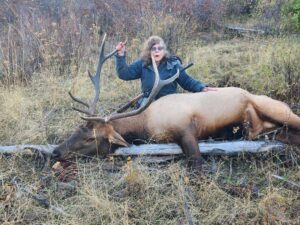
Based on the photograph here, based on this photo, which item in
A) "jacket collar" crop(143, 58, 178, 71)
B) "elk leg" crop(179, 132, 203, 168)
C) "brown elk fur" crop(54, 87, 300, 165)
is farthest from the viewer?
"jacket collar" crop(143, 58, 178, 71)

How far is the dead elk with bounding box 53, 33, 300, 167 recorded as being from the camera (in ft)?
15.2

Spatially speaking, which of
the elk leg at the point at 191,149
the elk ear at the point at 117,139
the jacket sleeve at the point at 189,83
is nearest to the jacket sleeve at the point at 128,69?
the jacket sleeve at the point at 189,83

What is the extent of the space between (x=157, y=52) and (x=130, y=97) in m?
1.32

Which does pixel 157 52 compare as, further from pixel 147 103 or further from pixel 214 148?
pixel 214 148

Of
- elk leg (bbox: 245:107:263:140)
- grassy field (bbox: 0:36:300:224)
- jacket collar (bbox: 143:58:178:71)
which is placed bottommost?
grassy field (bbox: 0:36:300:224)

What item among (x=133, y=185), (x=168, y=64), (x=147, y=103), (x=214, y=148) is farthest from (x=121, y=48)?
(x=133, y=185)

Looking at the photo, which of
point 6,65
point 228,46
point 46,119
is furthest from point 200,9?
point 46,119

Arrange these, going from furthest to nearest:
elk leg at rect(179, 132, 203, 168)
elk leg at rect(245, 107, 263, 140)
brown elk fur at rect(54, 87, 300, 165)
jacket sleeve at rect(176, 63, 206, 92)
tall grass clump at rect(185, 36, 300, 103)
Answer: tall grass clump at rect(185, 36, 300, 103) < jacket sleeve at rect(176, 63, 206, 92) < elk leg at rect(245, 107, 263, 140) < brown elk fur at rect(54, 87, 300, 165) < elk leg at rect(179, 132, 203, 168)

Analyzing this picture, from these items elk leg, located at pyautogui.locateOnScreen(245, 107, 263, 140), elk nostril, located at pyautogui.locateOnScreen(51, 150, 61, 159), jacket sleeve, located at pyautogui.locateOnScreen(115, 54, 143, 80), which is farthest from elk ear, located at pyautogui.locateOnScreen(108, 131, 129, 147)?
elk leg, located at pyautogui.locateOnScreen(245, 107, 263, 140)

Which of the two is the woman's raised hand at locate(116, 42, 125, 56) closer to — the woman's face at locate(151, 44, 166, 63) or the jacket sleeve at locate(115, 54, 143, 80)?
the jacket sleeve at locate(115, 54, 143, 80)

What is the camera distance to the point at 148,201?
3.88 metres

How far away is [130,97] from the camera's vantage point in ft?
21.5

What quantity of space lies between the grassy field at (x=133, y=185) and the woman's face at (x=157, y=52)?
107 cm

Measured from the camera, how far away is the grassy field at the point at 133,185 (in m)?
3.64
